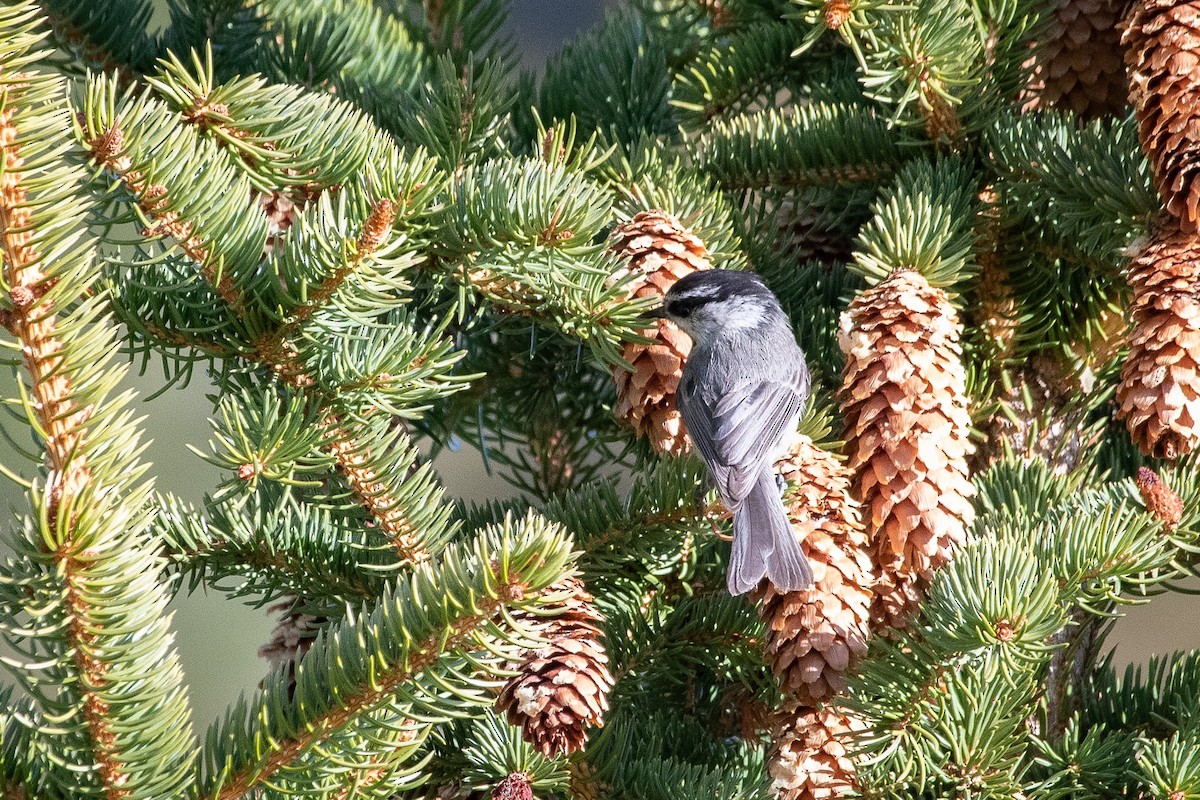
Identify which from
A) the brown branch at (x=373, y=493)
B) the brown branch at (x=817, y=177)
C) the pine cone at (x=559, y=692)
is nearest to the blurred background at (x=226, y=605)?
the brown branch at (x=817, y=177)

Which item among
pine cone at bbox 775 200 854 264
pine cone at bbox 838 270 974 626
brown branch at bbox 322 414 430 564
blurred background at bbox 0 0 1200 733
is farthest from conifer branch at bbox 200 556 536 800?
blurred background at bbox 0 0 1200 733

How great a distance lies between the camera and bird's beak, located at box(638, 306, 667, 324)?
59.7 inches

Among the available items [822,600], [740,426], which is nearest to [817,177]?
[740,426]

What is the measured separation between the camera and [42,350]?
30.9 inches

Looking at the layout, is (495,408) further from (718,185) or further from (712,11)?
(712,11)

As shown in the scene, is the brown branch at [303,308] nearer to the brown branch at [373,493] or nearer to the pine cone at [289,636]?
the brown branch at [373,493]

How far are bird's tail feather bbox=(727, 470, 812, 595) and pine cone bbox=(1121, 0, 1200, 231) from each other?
0.62m

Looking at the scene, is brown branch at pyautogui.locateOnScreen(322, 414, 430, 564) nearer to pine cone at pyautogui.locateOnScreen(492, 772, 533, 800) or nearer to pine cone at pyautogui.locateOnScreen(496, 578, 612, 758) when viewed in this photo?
pine cone at pyautogui.locateOnScreen(496, 578, 612, 758)

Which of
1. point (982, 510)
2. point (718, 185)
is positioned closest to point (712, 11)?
point (718, 185)

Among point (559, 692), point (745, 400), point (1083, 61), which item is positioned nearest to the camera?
point (559, 692)

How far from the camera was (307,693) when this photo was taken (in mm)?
935

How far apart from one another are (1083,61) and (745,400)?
81 cm

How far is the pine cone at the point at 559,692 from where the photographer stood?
4.05ft

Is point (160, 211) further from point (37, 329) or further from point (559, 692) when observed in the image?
point (559, 692)
